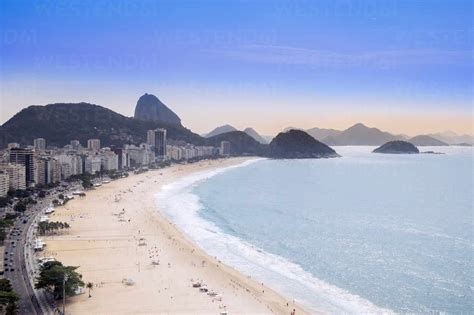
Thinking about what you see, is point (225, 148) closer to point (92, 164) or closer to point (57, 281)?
point (92, 164)

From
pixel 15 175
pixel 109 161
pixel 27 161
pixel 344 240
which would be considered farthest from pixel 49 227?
pixel 109 161

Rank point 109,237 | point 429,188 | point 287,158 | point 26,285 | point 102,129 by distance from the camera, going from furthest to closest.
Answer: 1. point 287,158
2. point 102,129
3. point 429,188
4. point 109,237
5. point 26,285

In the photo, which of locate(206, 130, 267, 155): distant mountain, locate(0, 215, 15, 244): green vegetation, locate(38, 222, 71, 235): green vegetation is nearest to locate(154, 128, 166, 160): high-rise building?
locate(206, 130, 267, 155): distant mountain

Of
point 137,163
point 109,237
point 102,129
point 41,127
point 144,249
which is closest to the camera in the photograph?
point 144,249

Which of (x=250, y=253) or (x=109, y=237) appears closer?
(x=250, y=253)

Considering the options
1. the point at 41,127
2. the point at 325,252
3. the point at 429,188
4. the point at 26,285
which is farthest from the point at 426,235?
the point at 41,127

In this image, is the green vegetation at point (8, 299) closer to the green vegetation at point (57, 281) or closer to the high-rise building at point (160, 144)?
the green vegetation at point (57, 281)

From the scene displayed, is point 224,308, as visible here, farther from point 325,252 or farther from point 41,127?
point 41,127
